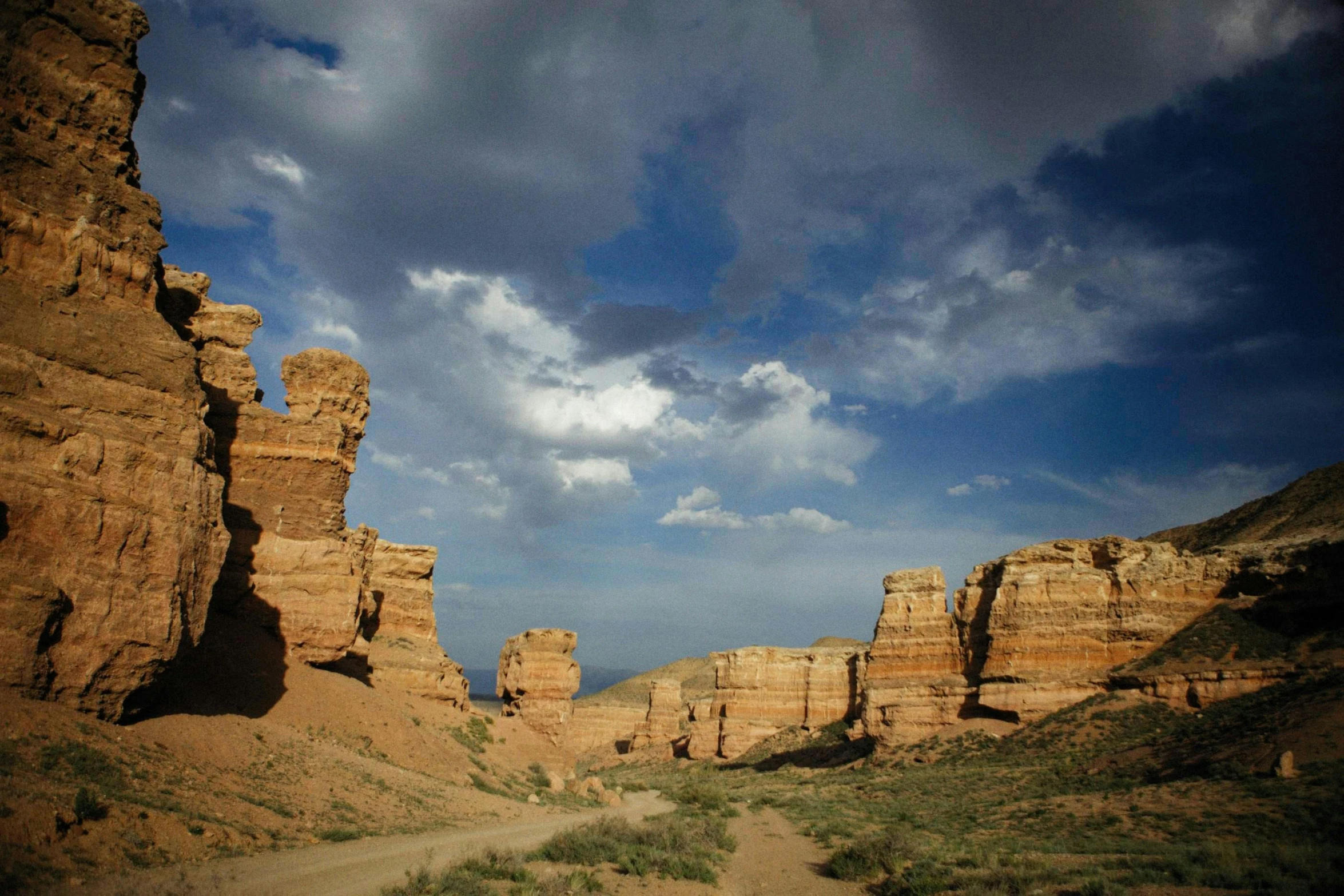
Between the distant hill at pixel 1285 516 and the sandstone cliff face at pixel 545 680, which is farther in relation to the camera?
the distant hill at pixel 1285 516

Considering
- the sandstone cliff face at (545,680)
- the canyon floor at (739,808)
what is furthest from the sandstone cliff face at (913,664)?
the sandstone cliff face at (545,680)

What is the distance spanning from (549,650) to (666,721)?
4585 centimetres

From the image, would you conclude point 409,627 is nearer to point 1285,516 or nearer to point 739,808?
point 739,808

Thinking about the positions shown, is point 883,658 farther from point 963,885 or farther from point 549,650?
point 963,885

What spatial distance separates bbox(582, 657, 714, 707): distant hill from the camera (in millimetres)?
116562

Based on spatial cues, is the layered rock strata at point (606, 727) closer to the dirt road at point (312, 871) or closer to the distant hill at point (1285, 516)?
the distant hill at point (1285, 516)

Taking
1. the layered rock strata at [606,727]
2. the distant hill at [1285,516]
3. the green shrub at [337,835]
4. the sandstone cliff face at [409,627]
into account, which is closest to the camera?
the green shrub at [337,835]

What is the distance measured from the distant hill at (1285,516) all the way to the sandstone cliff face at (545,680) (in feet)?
166

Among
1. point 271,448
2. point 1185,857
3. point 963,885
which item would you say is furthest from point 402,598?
point 1185,857

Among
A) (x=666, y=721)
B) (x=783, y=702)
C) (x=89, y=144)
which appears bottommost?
(x=666, y=721)

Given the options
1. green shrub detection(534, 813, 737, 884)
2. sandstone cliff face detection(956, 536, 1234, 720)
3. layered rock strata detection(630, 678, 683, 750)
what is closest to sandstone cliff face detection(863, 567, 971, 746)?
sandstone cliff face detection(956, 536, 1234, 720)

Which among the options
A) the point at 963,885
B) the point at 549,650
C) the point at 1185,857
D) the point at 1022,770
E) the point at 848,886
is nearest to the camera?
the point at 963,885

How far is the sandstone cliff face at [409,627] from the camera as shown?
3766 cm

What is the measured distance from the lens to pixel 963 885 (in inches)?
553
